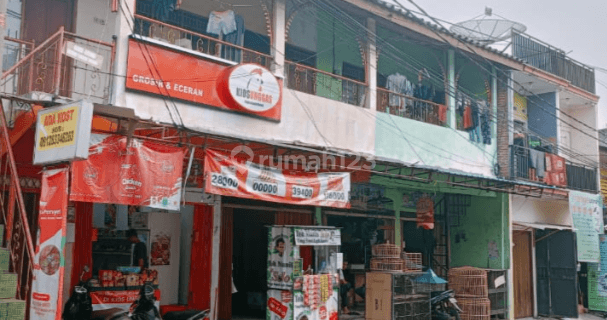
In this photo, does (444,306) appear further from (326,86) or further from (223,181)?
(223,181)

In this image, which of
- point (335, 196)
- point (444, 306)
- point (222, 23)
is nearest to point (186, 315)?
point (335, 196)

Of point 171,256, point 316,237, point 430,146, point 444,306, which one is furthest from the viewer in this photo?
point 430,146

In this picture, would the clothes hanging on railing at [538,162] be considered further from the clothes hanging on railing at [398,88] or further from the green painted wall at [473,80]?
the clothes hanging on railing at [398,88]

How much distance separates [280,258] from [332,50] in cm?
612

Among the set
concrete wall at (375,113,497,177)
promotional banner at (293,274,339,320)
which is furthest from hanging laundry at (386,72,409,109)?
promotional banner at (293,274,339,320)

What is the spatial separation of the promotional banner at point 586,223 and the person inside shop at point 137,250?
1389 cm

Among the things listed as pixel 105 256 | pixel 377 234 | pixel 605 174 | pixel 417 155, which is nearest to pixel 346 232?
pixel 377 234

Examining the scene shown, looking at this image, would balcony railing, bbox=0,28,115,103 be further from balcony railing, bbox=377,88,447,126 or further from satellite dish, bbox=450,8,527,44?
satellite dish, bbox=450,8,527,44

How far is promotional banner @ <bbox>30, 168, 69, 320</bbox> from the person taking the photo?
8273 millimetres

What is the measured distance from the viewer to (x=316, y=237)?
43.9 ft

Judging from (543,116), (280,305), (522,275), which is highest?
(543,116)

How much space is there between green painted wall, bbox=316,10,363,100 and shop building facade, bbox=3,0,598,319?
50 mm

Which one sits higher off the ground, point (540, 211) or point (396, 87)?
point (396, 87)

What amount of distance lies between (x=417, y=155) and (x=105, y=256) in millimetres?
8052
